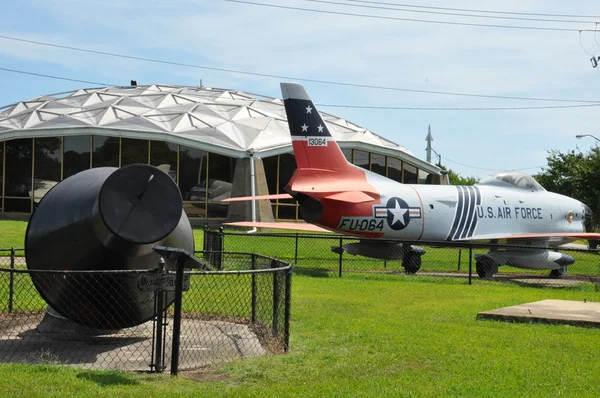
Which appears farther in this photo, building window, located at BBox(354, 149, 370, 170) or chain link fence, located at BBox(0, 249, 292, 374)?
building window, located at BBox(354, 149, 370, 170)

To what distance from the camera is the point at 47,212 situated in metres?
9.59

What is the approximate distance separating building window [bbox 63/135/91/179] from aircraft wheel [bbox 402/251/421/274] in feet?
80.8

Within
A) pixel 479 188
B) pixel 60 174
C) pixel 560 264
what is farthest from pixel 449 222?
pixel 60 174

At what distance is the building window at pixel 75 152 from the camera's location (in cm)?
4203

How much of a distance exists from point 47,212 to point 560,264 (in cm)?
1714

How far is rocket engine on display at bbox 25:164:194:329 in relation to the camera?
8.45 meters

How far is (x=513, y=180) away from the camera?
26109mm

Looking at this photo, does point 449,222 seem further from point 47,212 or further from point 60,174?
point 60,174

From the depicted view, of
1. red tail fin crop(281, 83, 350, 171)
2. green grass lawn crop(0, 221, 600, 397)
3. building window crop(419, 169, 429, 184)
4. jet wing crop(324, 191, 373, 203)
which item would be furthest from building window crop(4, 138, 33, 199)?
green grass lawn crop(0, 221, 600, 397)

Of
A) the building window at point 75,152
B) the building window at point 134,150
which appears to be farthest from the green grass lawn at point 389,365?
the building window at point 75,152

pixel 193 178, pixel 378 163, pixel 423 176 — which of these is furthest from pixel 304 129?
pixel 423 176

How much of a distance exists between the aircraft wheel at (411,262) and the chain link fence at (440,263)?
31mm

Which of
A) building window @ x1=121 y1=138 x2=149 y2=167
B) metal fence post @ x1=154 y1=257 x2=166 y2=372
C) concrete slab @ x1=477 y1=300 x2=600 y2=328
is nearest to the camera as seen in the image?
metal fence post @ x1=154 y1=257 x2=166 y2=372

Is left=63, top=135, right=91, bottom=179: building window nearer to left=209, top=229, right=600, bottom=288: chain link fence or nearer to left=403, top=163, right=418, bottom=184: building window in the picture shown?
left=209, top=229, right=600, bottom=288: chain link fence
